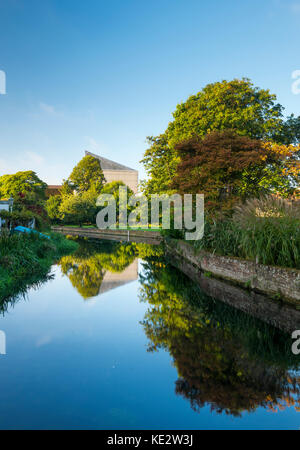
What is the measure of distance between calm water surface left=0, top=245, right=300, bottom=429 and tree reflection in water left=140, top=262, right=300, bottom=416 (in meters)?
0.02

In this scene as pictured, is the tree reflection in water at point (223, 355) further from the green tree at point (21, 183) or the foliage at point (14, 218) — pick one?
the green tree at point (21, 183)

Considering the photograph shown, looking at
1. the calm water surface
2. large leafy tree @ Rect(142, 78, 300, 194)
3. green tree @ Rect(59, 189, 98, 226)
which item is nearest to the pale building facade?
green tree @ Rect(59, 189, 98, 226)

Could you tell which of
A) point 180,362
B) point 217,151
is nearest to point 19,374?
point 180,362

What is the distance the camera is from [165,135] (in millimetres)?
26844

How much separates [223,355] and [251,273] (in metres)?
4.71

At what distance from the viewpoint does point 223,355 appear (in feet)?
15.4

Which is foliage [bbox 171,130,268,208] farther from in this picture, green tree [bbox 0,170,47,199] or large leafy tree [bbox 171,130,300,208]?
green tree [bbox 0,170,47,199]

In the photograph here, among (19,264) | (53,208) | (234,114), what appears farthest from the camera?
(53,208)

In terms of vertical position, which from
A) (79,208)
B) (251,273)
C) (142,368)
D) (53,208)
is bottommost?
(142,368)

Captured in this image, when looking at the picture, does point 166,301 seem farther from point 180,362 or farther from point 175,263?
point 175,263

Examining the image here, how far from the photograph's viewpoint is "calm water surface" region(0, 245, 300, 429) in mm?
3260

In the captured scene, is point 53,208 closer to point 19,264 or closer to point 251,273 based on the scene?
point 19,264

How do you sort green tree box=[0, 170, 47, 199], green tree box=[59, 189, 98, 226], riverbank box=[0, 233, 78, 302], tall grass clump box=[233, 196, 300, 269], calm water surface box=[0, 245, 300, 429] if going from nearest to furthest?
calm water surface box=[0, 245, 300, 429], tall grass clump box=[233, 196, 300, 269], riverbank box=[0, 233, 78, 302], green tree box=[59, 189, 98, 226], green tree box=[0, 170, 47, 199]

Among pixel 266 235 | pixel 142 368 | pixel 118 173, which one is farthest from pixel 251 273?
pixel 118 173
